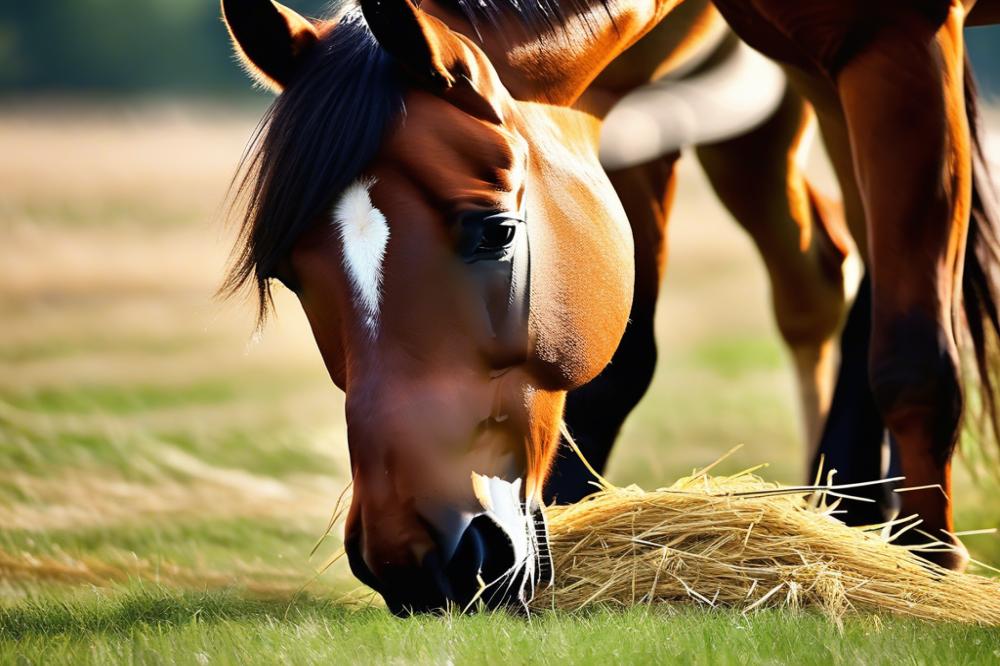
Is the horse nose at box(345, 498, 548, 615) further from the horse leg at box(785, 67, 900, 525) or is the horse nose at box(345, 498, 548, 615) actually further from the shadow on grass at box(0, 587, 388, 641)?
the horse leg at box(785, 67, 900, 525)

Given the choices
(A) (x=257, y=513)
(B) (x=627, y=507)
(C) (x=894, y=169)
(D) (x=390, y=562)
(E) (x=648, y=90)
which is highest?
(E) (x=648, y=90)

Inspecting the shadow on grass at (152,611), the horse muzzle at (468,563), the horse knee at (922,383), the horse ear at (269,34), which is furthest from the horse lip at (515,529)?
the horse knee at (922,383)

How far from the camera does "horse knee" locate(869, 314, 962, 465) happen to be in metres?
2.84

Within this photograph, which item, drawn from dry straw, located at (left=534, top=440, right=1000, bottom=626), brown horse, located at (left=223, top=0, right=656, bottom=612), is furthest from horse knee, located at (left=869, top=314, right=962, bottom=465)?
brown horse, located at (left=223, top=0, right=656, bottom=612)

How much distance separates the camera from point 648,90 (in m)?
3.62

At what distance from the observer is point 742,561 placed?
2500 mm

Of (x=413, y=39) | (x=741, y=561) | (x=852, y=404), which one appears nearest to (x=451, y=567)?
(x=741, y=561)

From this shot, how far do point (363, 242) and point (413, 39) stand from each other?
0.38m

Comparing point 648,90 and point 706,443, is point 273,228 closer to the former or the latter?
point 648,90

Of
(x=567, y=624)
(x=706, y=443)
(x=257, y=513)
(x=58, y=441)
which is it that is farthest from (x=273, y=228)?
(x=706, y=443)

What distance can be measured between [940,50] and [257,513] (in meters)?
2.79

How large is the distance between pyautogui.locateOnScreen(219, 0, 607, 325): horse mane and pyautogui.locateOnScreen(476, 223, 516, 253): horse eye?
0.25 metres

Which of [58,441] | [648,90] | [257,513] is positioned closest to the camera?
[648,90]

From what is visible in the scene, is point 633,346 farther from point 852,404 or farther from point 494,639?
point 494,639
